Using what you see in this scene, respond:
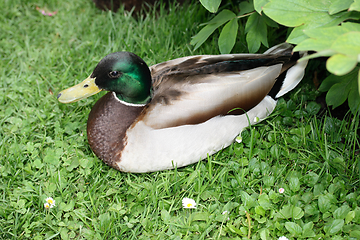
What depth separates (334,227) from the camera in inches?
74.8

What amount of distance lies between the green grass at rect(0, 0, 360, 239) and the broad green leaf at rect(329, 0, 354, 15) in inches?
40.9

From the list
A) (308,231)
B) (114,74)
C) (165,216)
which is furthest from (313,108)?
(114,74)

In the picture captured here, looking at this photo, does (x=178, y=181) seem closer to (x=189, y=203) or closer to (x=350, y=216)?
(x=189, y=203)

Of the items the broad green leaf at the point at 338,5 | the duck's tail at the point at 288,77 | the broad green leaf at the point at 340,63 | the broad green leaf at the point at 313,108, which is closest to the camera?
the broad green leaf at the point at 340,63

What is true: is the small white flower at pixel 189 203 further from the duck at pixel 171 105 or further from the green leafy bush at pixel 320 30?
the green leafy bush at pixel 320 30

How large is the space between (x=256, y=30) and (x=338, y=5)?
34.2 inches

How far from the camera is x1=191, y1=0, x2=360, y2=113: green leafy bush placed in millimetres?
1021

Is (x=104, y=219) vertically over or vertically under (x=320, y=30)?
under

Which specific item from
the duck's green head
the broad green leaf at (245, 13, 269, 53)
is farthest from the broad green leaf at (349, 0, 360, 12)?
the duck's green head

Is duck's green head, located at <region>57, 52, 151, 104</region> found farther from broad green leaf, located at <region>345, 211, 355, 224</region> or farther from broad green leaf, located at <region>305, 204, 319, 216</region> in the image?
broad green leaf, located at <region>345, 211, 355, 224</region>

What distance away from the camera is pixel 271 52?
2.61m

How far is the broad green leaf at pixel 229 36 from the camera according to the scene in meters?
2.36

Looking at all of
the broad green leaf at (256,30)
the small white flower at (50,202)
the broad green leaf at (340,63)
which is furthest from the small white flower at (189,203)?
the broad green leaf at (340,63)

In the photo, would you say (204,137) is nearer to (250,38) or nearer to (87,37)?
(250,38)
